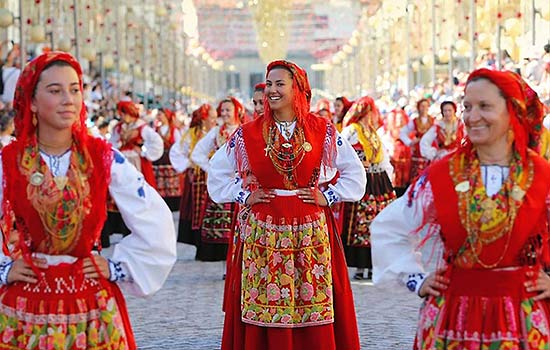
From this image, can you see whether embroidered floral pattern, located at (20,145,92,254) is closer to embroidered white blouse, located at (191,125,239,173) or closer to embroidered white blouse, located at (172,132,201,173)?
embroidered white blouse, located at (191,125,239,173)

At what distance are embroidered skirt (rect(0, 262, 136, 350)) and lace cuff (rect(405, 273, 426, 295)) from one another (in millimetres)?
890

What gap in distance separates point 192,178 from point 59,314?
7501 mm

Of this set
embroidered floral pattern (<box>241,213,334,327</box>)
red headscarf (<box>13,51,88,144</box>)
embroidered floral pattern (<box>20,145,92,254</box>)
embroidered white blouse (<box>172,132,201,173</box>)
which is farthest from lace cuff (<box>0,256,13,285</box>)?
embroidered white blouse (<box>172,132,201,173</box>)

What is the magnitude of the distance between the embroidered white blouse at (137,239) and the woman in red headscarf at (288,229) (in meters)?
1.70

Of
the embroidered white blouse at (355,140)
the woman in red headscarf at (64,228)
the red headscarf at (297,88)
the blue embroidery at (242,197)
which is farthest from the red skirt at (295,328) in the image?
the embroidered white blouse at (355,140)

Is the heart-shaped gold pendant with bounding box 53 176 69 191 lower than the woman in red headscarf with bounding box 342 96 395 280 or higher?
higher

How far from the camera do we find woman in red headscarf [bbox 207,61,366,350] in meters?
5.61

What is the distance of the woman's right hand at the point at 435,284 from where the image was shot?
3.72 metres

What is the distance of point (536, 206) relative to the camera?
12.0 ft

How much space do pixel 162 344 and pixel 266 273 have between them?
1624mm

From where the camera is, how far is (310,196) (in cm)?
567

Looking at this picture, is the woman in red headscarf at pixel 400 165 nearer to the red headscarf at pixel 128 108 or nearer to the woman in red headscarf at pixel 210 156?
the red headscarf at pixel 128 108

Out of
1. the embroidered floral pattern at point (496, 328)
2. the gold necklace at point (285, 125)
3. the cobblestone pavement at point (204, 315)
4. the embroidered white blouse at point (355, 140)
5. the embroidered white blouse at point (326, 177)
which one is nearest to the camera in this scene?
the embroidered floral pattern at point (496, 328)

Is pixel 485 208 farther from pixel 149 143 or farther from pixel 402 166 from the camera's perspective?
pixel 402 166
